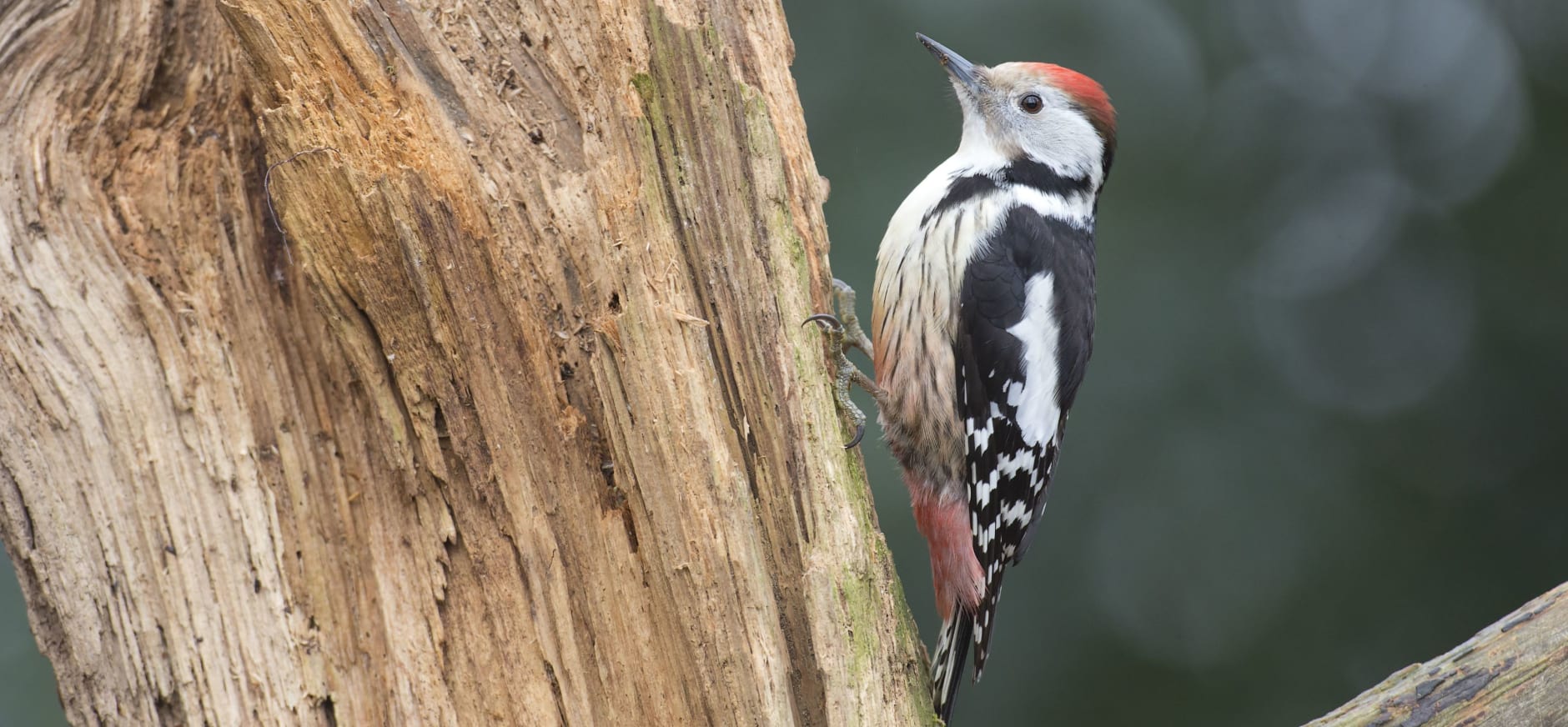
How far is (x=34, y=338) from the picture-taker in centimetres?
190

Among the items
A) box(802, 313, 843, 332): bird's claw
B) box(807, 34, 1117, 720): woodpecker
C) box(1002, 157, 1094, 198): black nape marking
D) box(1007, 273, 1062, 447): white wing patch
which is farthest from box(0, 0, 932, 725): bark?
box(1002, 157, 1094, 198): black nape marking

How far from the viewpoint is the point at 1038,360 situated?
309 cm

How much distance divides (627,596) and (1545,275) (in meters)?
4.16

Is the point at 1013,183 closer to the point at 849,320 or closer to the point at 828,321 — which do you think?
the point at 849,320

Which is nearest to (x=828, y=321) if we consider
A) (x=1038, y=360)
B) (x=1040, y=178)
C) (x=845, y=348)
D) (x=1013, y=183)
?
(x=845, y=348)

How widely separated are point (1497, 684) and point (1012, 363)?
1.44m

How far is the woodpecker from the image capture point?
9.83 feet

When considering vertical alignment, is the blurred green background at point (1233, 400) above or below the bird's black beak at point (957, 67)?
below

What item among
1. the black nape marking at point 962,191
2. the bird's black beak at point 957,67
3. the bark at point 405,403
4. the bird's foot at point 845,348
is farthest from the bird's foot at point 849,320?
the bird's black beak at point 957,67

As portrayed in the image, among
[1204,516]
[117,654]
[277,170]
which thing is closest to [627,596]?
[117,654]

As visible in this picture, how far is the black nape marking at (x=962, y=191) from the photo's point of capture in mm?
3094

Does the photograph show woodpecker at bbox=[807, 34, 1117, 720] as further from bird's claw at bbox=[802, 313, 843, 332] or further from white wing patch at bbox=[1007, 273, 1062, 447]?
bird's claw at bbox=[802, 313, 843, 332]

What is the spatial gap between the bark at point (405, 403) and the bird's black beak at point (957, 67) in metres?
1.76

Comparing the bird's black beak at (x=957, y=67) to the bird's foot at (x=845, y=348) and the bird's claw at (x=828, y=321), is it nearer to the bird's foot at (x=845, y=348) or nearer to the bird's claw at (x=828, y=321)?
the bird's foot at (x=845, y=348)
